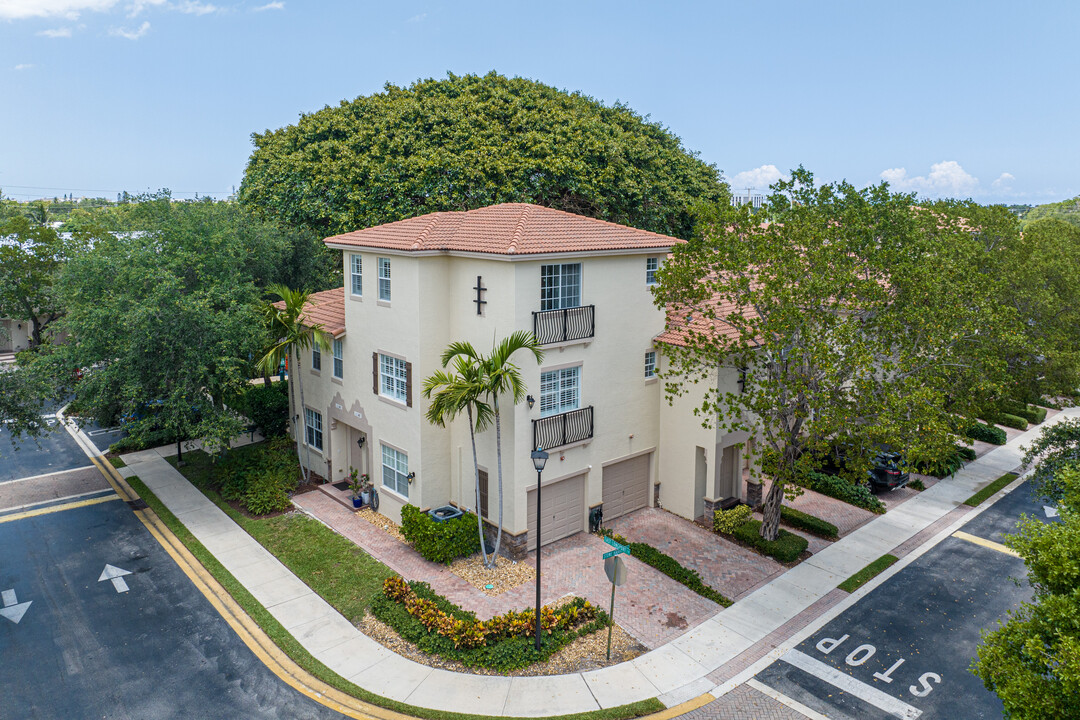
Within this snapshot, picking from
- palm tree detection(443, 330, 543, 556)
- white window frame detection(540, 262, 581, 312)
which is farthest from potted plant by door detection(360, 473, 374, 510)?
white window frame detection(540, 262, 581, 312)

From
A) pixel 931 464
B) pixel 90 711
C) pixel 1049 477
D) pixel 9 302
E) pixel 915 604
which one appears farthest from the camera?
pixel 9 302

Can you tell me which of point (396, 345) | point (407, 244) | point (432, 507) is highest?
point (407, 244)

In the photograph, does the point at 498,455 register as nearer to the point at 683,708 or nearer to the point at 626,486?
the point at 626,486

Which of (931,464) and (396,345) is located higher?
(396,345)

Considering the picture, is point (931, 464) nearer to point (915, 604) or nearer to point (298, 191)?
point (915, 604)

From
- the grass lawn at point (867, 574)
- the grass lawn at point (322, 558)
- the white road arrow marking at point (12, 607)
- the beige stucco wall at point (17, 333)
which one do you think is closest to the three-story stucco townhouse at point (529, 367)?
the grass lawn at point (322, 558)

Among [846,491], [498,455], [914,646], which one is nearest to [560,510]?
[498,455]

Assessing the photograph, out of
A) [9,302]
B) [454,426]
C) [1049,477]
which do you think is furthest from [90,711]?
[9,302]
